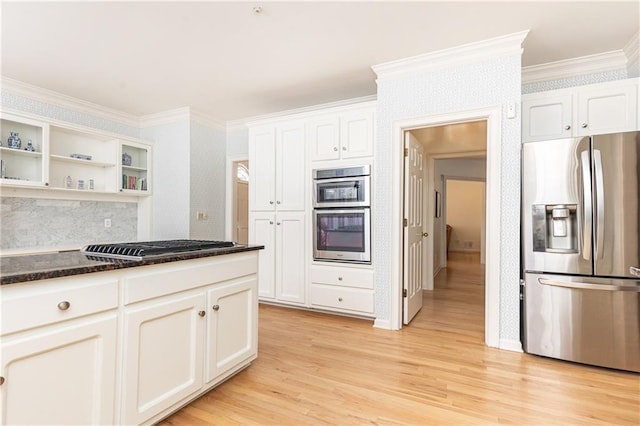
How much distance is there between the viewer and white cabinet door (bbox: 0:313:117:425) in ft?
3.63

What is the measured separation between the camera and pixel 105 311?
1.36 m

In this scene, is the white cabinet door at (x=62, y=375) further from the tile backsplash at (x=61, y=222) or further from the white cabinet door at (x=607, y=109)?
the white cabinet door at (x=607, y=109)

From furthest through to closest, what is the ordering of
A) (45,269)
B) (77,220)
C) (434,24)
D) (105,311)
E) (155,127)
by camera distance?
(155,127) < (77,220) < (434,24) < (105,311) < (45,269)

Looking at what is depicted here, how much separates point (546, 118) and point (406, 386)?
2.63 metres

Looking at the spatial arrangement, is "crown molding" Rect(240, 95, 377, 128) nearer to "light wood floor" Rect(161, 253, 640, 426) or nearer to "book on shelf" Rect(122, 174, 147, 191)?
"book on shelf" Rect(122, 174, 147, 191)

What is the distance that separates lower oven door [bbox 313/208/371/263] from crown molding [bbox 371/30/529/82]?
4.46 ft

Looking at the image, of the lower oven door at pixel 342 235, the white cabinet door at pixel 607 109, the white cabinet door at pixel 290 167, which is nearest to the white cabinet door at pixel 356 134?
the white cabinet door at pixel 290 167

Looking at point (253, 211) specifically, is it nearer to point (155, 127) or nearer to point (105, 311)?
point (155, 127)

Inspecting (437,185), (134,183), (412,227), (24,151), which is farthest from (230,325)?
(437,185)

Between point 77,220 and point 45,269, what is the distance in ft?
11.3

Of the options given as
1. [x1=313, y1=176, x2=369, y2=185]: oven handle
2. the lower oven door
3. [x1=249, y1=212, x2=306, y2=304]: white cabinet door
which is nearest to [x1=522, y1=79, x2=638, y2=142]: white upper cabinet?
[x1=313, y1=176, x2=369, y2=185]: oven handle

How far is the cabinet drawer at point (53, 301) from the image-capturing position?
108 cm

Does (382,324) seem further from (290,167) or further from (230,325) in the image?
(290,167)

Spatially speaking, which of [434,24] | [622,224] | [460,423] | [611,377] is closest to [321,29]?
[434,24]
